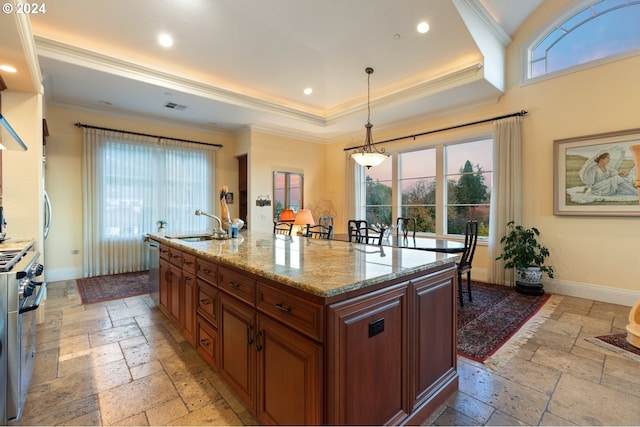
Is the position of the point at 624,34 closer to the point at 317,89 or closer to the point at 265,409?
the point at 317,89

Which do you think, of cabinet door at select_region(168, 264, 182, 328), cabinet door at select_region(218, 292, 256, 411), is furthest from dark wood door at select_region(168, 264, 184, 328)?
cabinet door at select_region(218, 292, 256, 411)

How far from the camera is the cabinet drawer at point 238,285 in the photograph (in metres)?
1.60

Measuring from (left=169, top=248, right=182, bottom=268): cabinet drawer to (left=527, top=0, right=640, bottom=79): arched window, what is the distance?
5.40 m

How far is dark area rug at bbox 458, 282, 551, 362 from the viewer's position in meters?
2.60

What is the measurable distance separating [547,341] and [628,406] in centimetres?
89

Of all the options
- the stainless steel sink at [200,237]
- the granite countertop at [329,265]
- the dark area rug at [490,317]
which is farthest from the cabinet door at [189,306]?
the dark area rug at [490,317]

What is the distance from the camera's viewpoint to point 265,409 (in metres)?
1.54

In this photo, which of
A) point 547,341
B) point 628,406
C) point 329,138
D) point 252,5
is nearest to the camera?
point 628,406

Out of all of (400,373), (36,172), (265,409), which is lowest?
(265,409)

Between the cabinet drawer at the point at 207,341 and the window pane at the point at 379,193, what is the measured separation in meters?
4.85

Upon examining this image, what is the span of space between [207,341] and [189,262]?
644mm

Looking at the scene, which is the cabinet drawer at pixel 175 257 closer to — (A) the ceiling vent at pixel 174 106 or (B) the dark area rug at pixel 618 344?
(A) the ceiling vent at pixel 174 106

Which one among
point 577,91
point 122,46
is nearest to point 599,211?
point 577,91

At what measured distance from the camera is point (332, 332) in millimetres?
1199
